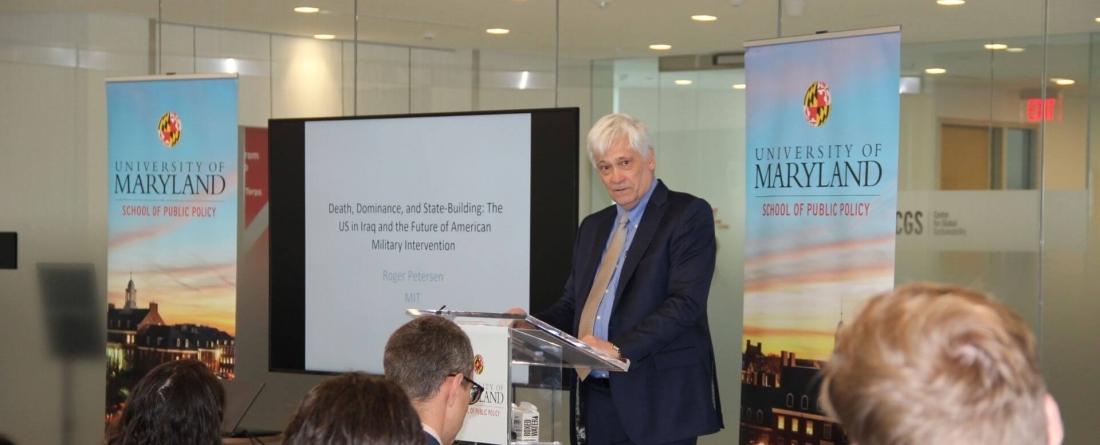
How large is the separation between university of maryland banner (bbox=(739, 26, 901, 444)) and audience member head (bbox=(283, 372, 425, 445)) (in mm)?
2703

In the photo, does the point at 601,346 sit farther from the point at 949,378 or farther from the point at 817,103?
the point at 949,378

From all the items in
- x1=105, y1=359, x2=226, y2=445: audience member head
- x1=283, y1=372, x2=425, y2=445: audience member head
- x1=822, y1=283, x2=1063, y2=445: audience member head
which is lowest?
→ x1=105, y1=359, x2=226, y2=445: audience member head

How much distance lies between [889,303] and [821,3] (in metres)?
4.20

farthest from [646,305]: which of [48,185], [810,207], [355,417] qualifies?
[48,185]

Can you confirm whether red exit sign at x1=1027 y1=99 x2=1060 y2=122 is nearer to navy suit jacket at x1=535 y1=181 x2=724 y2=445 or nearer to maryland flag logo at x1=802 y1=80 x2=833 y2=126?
maryland flag logo at x1=802 y1=80 x2=833 y2=126

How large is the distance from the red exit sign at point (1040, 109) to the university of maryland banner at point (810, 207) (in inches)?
36.7

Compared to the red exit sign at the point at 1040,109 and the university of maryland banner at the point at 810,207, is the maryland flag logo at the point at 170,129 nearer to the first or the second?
the university of maryland banner at the point at 810,207

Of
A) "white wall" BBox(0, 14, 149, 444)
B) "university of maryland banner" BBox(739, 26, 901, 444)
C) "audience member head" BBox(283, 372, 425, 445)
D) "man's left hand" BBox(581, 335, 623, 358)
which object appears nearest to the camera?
"audience member head" BBox(283, 372, 425, 445)

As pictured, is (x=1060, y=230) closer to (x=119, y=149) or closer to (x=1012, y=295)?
(x=1012, y=295)

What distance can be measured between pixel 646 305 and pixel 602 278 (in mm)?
200

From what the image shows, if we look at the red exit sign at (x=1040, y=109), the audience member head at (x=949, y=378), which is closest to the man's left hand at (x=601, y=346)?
the audience member head at (x=949, y=378)

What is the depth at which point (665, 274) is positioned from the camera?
140 inches

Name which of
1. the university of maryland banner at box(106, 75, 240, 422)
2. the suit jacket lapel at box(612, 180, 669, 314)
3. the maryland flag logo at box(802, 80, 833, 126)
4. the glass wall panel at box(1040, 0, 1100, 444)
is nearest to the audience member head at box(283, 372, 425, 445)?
the suit jacket lapel at box(612, 180, 669, 314)

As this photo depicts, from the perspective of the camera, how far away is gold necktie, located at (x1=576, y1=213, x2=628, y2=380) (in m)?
3.61
